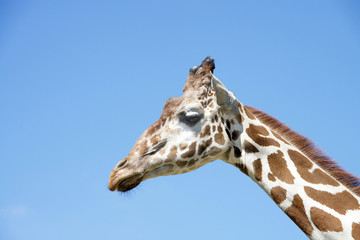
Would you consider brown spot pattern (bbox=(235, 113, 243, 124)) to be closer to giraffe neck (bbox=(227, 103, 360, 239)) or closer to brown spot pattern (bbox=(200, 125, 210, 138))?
giraffe neck (bbox=(227, 103, 360, 239))

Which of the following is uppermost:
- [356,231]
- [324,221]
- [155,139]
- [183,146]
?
[155,139]

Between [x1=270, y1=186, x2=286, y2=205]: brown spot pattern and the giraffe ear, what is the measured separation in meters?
1.47

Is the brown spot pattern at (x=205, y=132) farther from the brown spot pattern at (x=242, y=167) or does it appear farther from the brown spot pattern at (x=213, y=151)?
the brown spot pattern at (x=242, y=167)

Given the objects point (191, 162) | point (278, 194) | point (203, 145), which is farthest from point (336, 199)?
point (191, 162)

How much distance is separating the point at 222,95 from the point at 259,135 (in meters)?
Answer: 0.84

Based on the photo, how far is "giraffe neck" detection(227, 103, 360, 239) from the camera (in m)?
5.24

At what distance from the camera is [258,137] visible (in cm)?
624

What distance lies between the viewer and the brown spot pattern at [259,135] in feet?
20.2

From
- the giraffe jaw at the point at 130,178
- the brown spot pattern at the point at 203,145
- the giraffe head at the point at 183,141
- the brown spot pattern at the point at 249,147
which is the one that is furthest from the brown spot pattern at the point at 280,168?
the giraffe jaw at the point at 130,178

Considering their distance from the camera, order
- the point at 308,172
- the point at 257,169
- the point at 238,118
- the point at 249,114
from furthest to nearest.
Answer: the point at 249,114 < the point at 238,118 < the point at 257,169 < the point at 308,172

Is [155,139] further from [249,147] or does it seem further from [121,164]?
[249,147]

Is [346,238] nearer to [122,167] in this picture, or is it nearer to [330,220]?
[330,220]

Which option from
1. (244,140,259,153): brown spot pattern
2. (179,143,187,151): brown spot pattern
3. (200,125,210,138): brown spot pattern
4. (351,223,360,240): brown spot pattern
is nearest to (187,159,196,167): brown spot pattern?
(179,143,187,151): brown spot pattern

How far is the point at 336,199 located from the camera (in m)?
5.44
